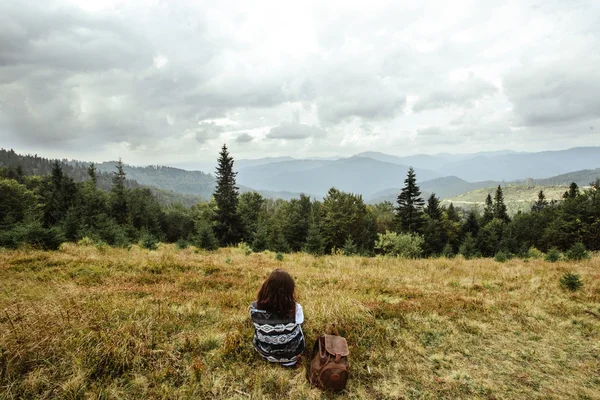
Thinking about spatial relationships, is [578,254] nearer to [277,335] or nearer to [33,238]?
[277,335]

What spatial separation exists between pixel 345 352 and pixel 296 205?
191ft

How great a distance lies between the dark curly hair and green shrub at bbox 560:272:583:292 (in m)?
10.5

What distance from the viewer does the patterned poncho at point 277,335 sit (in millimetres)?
4820

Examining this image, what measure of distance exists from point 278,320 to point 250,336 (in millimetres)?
1190

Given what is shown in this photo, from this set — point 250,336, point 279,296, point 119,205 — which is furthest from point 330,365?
point 119,205

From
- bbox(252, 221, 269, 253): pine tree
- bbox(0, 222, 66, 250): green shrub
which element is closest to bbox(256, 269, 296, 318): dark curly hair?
bbox(0, 222, 66, 250): green shrub

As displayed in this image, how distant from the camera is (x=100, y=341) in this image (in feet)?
15.6

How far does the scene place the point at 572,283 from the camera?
30.6ft

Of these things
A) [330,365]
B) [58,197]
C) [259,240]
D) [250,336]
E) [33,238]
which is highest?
[58,197]

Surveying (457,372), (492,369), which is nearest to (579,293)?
(492,369)

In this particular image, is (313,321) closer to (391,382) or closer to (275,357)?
(275,357)

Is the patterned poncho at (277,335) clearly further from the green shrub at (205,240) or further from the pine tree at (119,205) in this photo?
the pine tree at (119,205)

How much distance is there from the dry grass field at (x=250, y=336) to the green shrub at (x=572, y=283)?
0.84 feet

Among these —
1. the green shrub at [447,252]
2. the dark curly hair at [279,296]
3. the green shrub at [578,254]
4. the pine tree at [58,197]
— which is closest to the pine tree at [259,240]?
the green shrub at [447,252]
